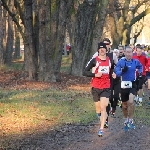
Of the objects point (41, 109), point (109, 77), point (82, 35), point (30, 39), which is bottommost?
point (41, 109)

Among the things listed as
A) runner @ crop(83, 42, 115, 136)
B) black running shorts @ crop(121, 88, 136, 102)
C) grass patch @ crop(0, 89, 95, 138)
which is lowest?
grass patch @ crop(0, 89, 95, 138)

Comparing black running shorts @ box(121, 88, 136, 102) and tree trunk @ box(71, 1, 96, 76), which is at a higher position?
tree trunk @ box(71, 1, 96, 76)

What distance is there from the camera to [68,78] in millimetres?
26688

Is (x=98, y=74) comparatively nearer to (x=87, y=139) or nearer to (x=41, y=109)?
(x=87, y=139)

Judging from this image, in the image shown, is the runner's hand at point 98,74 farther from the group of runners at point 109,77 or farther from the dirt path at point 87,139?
the dirt path at point 87,139

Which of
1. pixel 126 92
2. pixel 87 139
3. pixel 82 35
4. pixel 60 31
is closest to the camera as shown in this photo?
pixel 87 139

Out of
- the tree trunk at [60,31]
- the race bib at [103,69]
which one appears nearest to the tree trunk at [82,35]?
the tree trunk at [60,31]

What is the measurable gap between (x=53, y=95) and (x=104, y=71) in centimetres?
751

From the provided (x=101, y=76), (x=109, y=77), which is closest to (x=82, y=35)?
(x=109, y=77)

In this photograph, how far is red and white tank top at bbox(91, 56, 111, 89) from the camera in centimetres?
1127

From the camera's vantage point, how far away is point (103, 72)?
36.9 ft

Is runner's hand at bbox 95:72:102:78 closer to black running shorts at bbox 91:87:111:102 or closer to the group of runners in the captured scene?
the group of runners

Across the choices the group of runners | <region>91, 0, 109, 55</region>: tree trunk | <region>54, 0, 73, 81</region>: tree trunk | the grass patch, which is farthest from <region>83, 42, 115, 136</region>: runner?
<region>91, 0, 109, 55</region>: tree trunk

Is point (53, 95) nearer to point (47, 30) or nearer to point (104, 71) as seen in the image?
point (47, 30)
